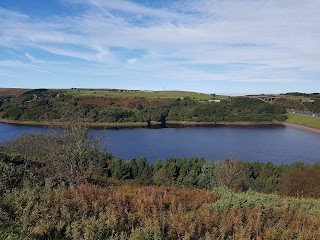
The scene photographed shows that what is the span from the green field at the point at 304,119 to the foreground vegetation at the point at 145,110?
11.7 feet

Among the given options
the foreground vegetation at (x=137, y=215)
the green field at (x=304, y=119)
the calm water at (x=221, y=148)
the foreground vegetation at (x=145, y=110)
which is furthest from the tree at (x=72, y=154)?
the green field at (x=304, y=119)

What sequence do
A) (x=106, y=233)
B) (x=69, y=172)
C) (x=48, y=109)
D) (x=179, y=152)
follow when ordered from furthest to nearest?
(x=48, y=109) < (x=179, y=152) < (x=69, y=172) < (x=106, y=233)

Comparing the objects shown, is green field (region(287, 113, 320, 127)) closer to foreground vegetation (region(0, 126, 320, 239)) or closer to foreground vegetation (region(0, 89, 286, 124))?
foreground vegetation (region(0, 89, 286, 124))

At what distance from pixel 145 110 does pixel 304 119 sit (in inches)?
2476

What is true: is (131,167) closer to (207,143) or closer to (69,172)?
(69,172)

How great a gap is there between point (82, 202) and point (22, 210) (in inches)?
46.1

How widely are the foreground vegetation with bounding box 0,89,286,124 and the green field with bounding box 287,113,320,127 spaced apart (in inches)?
141

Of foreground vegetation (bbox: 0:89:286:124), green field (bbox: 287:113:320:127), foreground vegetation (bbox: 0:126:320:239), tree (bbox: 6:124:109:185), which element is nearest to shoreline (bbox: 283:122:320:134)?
green field (bbox: 287:113:320:127)

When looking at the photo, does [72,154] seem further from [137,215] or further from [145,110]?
[145,110]

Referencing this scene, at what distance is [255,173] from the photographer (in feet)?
142

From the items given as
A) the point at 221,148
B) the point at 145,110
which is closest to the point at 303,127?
the point at 221,148

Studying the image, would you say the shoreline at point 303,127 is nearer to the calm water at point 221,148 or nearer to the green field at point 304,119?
the green field at point 304,119

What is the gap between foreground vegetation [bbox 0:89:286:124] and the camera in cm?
12394

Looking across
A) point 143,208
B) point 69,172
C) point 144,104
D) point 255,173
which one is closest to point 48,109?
point 144,104
